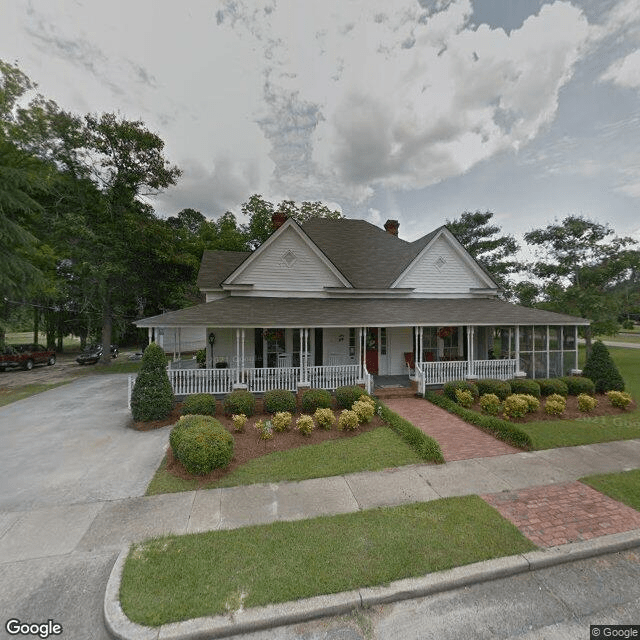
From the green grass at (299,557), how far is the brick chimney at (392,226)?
63.9ft

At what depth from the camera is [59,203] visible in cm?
2092

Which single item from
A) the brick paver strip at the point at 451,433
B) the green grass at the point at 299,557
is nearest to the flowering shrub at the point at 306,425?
the green grass at the point at 299,557

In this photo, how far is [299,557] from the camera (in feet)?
12.6

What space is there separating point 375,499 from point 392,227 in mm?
19620

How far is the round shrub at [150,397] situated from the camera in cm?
925

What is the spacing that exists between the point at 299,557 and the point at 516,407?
8568mm

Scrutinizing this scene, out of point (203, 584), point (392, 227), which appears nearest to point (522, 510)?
point (203, 584)

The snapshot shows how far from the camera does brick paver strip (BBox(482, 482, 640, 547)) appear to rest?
4359 millimetres

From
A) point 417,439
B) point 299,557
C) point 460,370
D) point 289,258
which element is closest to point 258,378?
point 289,258

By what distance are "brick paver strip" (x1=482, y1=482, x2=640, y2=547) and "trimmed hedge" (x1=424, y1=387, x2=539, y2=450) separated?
164 cm

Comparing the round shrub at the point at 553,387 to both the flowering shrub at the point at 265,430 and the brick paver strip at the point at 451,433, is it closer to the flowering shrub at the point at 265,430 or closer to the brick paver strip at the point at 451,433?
the brick paver strip at the point at 451,433

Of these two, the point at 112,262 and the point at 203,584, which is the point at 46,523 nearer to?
the point at 203,584

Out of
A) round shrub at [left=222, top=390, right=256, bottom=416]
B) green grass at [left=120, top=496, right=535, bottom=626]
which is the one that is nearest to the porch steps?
round shrub at [left=222, top=390, right=256, bottom=416]

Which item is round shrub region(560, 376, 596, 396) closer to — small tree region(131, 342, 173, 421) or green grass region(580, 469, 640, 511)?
green grass region(580, 469, 640, 511)
